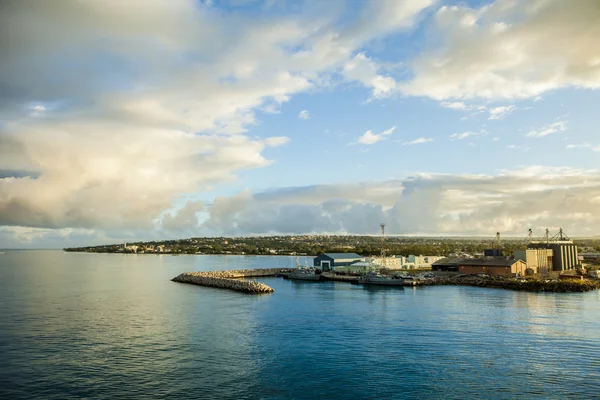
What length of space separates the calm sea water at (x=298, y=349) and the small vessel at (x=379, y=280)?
72.4 feet

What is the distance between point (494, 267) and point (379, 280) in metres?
21.0

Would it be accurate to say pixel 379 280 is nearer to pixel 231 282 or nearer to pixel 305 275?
pixel 305 275

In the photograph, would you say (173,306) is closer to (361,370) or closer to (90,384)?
(90,384)

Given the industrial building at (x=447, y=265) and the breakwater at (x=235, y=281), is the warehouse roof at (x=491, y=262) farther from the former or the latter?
the breakwater at (x=235, y=281)

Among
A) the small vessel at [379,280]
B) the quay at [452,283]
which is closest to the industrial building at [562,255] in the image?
the quay at [452,283]

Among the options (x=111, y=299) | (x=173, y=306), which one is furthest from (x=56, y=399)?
(x=111, y=299)

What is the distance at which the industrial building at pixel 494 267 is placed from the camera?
74.1 meters

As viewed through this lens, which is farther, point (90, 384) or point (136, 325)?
point (136, 325)

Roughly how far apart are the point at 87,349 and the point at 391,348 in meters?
19.5

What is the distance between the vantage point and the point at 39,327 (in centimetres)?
3428

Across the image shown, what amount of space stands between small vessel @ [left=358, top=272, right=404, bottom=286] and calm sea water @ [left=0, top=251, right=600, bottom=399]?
22.1 m

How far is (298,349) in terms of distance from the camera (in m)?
27.5

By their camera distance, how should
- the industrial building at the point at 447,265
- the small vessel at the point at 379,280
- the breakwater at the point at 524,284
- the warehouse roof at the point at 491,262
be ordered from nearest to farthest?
the breakwater at the point at 524,284, the small vessel at the point at 379,280, the warehouse roof at the point at 491,262, the industrial building at the point at 447,265

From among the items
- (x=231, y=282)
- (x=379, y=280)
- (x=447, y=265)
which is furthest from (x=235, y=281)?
(x=447, y=265)
